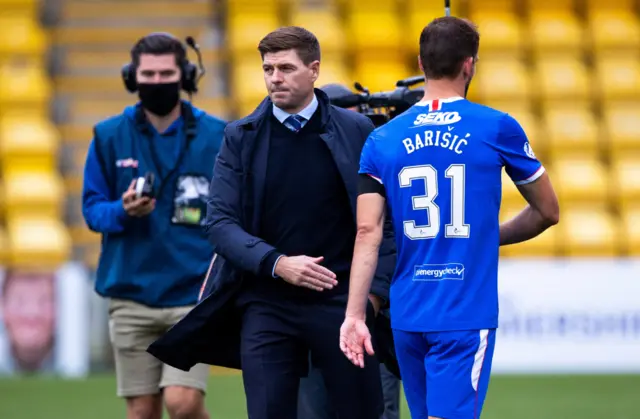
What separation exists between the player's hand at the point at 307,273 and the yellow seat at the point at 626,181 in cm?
943

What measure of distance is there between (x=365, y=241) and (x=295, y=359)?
0.69m

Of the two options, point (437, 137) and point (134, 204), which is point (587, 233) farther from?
point (437, 137)

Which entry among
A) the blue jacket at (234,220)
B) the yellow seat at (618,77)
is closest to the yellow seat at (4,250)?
the yellow seat at (618,77)

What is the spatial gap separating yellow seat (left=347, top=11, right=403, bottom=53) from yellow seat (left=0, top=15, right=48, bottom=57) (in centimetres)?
367

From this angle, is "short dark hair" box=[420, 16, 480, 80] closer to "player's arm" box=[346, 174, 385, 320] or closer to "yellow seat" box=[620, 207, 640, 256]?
"player's arm" box=[346, 174, 385, 320]

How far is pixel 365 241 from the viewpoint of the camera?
440 centimetres

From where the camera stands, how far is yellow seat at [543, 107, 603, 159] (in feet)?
45.9

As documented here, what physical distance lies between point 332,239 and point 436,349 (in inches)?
32.6

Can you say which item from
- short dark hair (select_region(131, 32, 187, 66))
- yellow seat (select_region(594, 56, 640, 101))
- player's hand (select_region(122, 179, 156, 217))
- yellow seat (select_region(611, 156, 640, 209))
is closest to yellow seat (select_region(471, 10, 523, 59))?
yellow seat (select_region(594, 56, 640, 101))

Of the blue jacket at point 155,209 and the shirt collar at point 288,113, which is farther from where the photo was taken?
the blue jacket at point 155,209

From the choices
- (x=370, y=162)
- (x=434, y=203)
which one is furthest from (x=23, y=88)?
(x=434, y=203)

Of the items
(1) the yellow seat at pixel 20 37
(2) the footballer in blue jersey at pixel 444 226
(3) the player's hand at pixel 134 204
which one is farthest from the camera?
(1) the yellow seat at pixel 20 37

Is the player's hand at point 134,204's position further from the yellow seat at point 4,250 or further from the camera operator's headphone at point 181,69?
the yellow seat at point 4,250

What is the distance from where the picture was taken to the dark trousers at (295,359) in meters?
4.75
